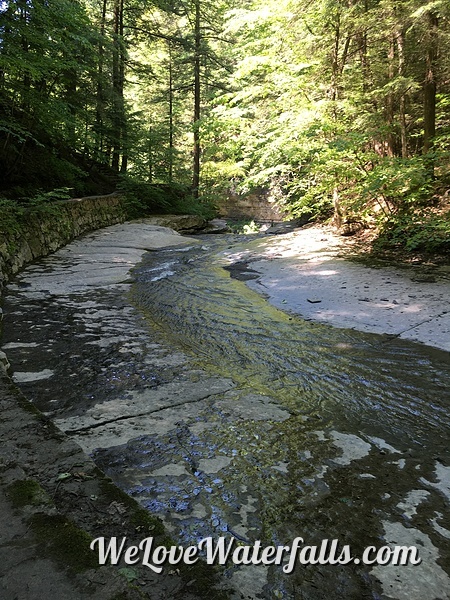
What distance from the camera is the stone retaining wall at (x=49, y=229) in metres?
5.78

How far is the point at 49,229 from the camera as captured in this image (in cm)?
773

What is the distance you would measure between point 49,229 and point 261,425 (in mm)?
6996

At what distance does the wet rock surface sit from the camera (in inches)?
58.2

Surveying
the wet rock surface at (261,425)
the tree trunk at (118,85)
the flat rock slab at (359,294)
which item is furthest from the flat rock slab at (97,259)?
the tree trunk at (118,85)

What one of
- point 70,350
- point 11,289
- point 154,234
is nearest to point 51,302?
point 11,289

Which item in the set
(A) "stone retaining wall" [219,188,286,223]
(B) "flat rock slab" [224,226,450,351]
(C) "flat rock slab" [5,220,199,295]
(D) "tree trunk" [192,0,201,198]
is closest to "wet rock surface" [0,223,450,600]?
(B) "flat rock slab" [224,226,450,351]

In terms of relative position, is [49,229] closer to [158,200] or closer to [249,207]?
[158,200]

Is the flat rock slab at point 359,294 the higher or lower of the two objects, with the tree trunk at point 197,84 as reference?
lower

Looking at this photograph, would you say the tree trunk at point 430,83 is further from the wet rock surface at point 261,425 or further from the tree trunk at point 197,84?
the tree trunk at point 197,84

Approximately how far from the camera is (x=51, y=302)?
462cm

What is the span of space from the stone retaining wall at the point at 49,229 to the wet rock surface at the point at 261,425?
58.5 inches

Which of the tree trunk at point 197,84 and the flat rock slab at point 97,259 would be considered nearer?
the flat rock slab at point 97,259

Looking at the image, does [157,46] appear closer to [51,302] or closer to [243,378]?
[51,302]

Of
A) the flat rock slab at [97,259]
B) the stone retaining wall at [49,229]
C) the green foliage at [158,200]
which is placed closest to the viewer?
the flat rock slab at [97,259]
